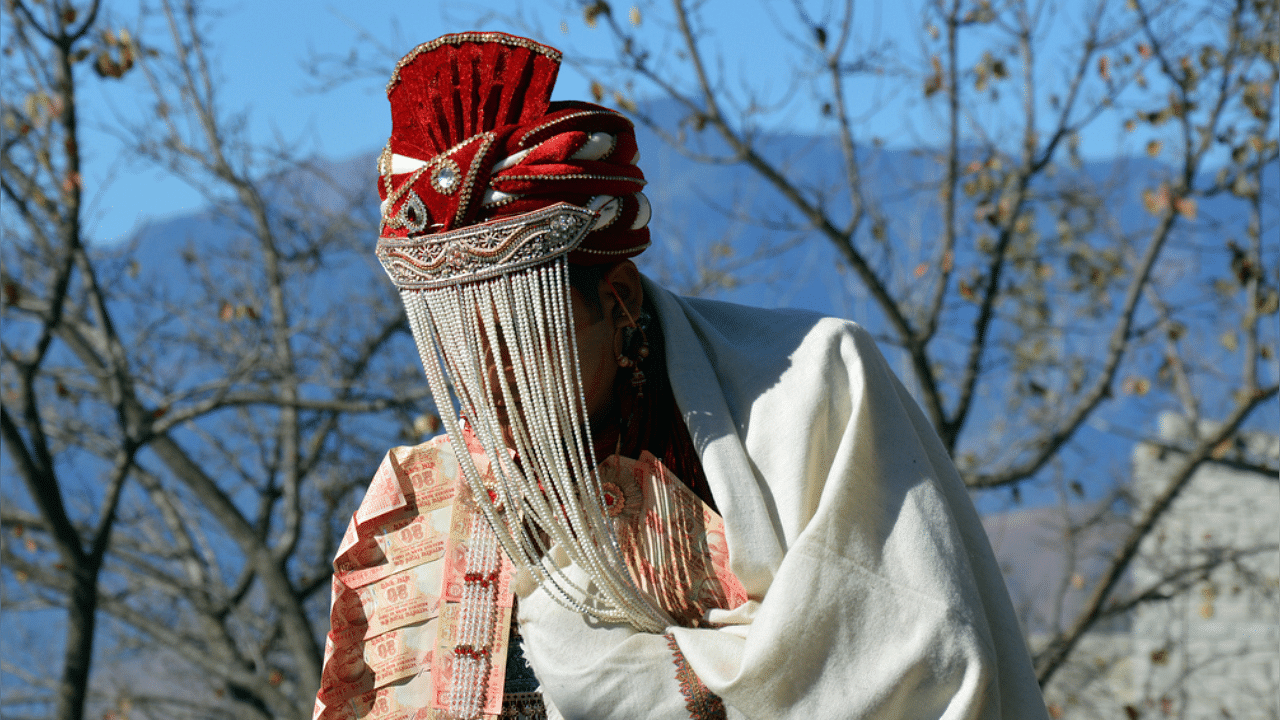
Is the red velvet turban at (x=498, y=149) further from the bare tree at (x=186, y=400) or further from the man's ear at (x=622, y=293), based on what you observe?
the bare tree at (x=186, y=400)

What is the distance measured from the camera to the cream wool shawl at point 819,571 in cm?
140

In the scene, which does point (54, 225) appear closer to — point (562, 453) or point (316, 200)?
point (316, 200)

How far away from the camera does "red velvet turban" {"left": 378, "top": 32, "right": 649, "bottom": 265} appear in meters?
1.56

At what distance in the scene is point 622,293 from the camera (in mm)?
1695

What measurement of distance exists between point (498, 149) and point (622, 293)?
29cm

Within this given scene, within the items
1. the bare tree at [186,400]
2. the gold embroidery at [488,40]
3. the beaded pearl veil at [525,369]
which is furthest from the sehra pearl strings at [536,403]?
the bare tree at [186,400]

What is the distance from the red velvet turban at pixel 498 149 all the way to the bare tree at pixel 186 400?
3.75 metres

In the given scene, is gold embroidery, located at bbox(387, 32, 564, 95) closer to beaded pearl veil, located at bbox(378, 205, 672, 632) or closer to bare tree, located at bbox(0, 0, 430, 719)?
beaded pearl veil, located at bbox(378, 205, 672, 632)

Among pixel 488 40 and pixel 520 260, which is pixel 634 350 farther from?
pixel 488 40

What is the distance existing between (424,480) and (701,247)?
661 cm

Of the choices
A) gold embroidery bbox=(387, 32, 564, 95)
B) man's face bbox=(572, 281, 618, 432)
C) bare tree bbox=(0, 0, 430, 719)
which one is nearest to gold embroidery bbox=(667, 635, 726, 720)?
man's face bbox=(572, 281, 618, 432)

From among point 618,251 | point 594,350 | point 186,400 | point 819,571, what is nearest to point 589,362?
point 594,350

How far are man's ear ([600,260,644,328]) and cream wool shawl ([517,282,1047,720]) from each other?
6cm

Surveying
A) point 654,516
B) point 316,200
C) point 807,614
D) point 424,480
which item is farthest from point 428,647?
point 316,200
